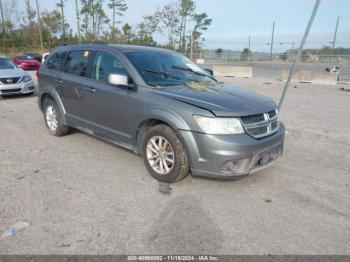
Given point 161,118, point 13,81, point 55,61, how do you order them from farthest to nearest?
point 13,81
point 55,61
point 161,118

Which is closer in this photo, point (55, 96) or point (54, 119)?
point (55, 96)

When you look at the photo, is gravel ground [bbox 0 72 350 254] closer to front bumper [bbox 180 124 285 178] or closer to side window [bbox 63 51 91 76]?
front bumper [bbox 180 124 285 178]

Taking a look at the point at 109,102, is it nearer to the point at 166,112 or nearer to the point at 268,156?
the point at 166,112

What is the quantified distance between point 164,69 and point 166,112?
1121 millimetres

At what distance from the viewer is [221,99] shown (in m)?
3.77

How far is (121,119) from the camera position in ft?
14.5

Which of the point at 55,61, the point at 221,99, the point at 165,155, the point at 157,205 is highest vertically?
the point at 55,61

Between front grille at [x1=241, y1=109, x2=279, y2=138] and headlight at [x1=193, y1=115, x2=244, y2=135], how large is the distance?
162 mm

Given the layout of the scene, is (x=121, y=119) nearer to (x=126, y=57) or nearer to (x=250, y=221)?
(x=126, y=57)

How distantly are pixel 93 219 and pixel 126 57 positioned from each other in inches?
94.1

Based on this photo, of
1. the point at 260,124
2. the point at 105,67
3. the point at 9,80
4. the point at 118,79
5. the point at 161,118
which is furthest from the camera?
the point at 9,80

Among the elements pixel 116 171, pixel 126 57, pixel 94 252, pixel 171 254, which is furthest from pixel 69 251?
pixel 126 57

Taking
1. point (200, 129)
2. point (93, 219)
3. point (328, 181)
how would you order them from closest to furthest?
point (93, 219)
point (200, 129)
point (328, 181)

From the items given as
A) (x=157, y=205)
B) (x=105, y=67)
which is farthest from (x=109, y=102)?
(x=157, y=205)
